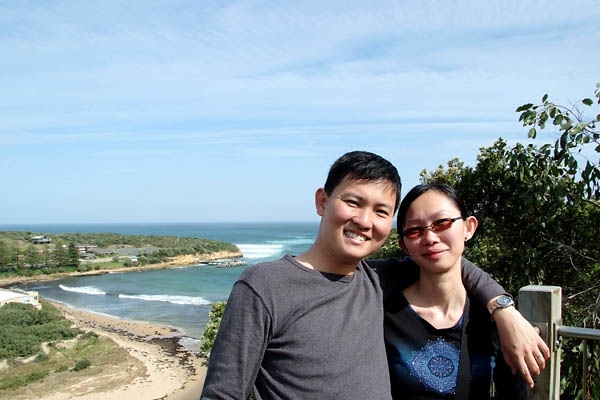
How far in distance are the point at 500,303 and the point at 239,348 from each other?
1.04m

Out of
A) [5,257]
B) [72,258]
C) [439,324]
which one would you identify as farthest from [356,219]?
[5,257]

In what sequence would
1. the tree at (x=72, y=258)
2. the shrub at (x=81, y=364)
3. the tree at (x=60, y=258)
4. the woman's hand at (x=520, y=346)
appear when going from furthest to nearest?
the tree at (x=72, y=258)
the tree at (x=60, y=258)
the shrub at (x=81, y=364)
the woman's hand at (x=520, y=346)

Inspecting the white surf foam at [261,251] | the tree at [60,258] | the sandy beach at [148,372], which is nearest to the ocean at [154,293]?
the sandy beach at [148,372]

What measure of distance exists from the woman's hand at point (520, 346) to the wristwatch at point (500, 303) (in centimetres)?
3

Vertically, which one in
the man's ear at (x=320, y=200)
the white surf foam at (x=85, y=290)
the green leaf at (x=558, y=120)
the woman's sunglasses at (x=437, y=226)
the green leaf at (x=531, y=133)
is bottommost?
the white surf foam at (x=85, y=290)

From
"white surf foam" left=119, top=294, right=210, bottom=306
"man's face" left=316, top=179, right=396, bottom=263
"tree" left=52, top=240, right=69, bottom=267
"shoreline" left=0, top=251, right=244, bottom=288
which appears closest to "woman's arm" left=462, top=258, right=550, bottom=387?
"man's face" left=316, top=179, right=396, bottom=263

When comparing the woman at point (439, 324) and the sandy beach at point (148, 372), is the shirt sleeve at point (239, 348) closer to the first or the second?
the woman at point (439, 324)

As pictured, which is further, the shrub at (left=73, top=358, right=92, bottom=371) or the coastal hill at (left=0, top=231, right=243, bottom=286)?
the coastal hill at (left=0, top=231, right=243, bottom=286)

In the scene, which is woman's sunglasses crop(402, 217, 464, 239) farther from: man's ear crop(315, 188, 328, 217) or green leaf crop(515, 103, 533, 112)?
green leaf crop(515, 103, 533, 112)

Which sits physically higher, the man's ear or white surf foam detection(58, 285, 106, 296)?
the man's ear

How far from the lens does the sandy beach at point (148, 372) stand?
1753cm

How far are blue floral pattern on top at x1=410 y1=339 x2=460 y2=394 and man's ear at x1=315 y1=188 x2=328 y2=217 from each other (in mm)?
673

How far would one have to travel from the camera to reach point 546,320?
1.97 meters

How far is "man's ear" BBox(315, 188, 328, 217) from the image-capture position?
1.92 meters
